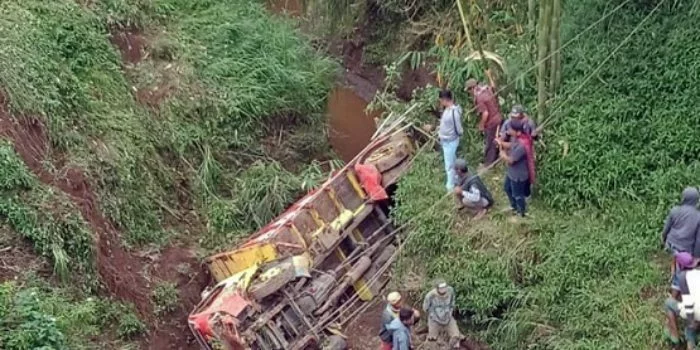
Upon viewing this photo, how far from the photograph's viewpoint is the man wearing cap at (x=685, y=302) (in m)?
8.07

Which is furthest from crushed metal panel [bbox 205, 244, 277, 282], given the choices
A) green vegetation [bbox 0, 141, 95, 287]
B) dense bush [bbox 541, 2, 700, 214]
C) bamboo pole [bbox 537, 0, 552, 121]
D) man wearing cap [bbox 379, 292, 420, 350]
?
bamboo pole [bbox 537, 0, 552, 121]

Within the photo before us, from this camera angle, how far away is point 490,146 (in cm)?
1138

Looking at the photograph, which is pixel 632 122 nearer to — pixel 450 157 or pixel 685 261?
pixel 450 157

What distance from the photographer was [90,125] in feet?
42.1

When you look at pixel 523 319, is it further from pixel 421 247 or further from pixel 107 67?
pixel 107 67

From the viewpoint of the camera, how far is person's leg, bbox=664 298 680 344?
8367 millimetres

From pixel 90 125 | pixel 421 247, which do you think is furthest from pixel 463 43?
pixel 90 125

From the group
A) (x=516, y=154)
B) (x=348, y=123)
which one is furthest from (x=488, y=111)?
(x=348, y=123)

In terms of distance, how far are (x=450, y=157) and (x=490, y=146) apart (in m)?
0.59

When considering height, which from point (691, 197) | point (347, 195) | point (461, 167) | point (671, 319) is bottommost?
point (671, 319)

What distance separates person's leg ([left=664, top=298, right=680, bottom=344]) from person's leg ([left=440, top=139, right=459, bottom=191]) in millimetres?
3164

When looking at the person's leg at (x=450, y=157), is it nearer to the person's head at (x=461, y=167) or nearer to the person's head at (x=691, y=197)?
the person's head at (x=461, y=167)

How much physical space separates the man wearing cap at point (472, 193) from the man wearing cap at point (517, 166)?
0.31 m

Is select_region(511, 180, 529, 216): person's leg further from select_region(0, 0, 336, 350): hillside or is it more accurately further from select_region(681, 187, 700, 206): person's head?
select_region(0, 0, 336, 350): hillside
